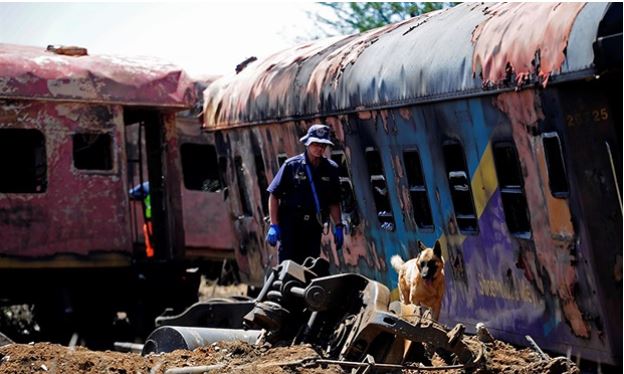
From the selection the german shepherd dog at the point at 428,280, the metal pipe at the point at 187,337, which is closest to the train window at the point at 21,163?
the german shepherd dog at the point at 428,280

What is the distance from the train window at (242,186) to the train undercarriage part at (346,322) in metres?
9.34

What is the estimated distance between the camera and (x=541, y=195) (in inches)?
416

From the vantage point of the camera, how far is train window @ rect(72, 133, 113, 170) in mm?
18453

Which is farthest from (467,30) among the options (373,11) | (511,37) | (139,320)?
(373,11)

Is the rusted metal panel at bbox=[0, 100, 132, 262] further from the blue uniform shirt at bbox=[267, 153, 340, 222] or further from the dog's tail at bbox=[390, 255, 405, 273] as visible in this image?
the blue uniform shirt at bbox=[267, 153, 340, 222]

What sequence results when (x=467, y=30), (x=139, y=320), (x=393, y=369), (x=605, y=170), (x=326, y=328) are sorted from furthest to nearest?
(x=139, y=320)
(x=467, y=30)
(x=605, y=170)
(x=326, y=328)
(x=393, y=369)

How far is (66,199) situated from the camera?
707 inches

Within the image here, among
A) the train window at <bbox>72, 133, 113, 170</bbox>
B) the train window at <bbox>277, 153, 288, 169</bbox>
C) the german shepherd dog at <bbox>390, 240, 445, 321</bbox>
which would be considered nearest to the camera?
the german shepherd dog at <bbox>390, 240, 445, 321</bbox>

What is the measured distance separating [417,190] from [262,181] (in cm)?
531

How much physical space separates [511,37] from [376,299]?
10.4 ft

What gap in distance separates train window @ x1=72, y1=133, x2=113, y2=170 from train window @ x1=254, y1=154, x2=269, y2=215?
6.44 ft

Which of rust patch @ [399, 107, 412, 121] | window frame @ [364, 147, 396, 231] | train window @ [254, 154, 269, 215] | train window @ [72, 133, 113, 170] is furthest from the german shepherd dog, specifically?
train window @ [72, 133, 113, 170]

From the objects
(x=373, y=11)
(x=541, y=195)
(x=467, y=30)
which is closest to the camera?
(x=541, y=195)

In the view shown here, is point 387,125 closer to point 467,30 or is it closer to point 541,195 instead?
point 467,30
